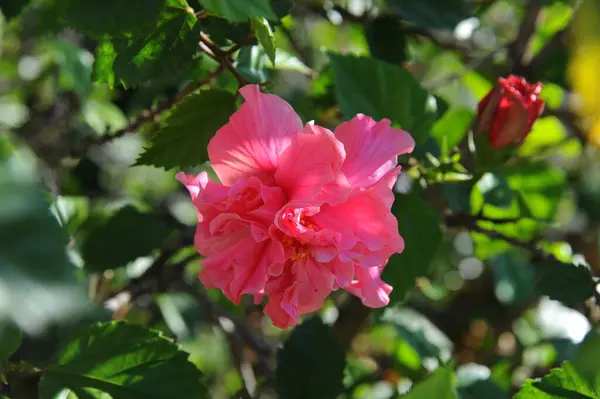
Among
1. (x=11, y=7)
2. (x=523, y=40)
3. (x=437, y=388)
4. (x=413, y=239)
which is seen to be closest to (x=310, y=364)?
(x=413, y=239)

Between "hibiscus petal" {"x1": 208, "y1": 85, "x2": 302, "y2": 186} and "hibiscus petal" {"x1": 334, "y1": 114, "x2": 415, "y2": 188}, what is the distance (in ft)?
0.16

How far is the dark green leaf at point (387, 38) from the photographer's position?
1.07 m

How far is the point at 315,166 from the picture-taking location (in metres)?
0.59

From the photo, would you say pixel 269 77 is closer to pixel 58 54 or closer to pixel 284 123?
pixel 284 123

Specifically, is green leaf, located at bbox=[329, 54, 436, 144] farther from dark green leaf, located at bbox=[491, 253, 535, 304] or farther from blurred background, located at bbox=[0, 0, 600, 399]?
dark green leaf, located at bbox=[491, 253, 535, 304]

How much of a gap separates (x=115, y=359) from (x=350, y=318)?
1.75ft

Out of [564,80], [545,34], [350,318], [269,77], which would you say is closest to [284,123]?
[269,77]

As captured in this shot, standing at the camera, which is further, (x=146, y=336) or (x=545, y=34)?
(x=545, y=34)

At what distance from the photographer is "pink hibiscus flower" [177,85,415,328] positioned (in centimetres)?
60

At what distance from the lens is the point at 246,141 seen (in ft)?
2.02

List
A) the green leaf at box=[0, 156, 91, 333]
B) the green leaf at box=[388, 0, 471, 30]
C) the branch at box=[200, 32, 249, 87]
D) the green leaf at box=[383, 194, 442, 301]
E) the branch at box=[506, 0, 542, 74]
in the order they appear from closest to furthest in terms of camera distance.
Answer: the green leaf at box=[0, 156, 91, 333] < the branch at box=[200, 32, 249, 87] < the green leaf at box=[383, 194, 442, 301] < the green leaf at box=[388, 0, 471, 30] < the branch at box=[506, 0, 542, 74]

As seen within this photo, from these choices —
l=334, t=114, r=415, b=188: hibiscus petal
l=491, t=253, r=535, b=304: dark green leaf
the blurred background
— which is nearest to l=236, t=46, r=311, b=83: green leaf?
the blurred background

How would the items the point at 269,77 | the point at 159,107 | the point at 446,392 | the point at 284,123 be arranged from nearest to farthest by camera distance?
the point at 446,392 < the point at 284,123 < the point at 269,77 < the point at 159,107

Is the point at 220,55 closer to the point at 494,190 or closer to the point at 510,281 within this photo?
the point at 494,190
